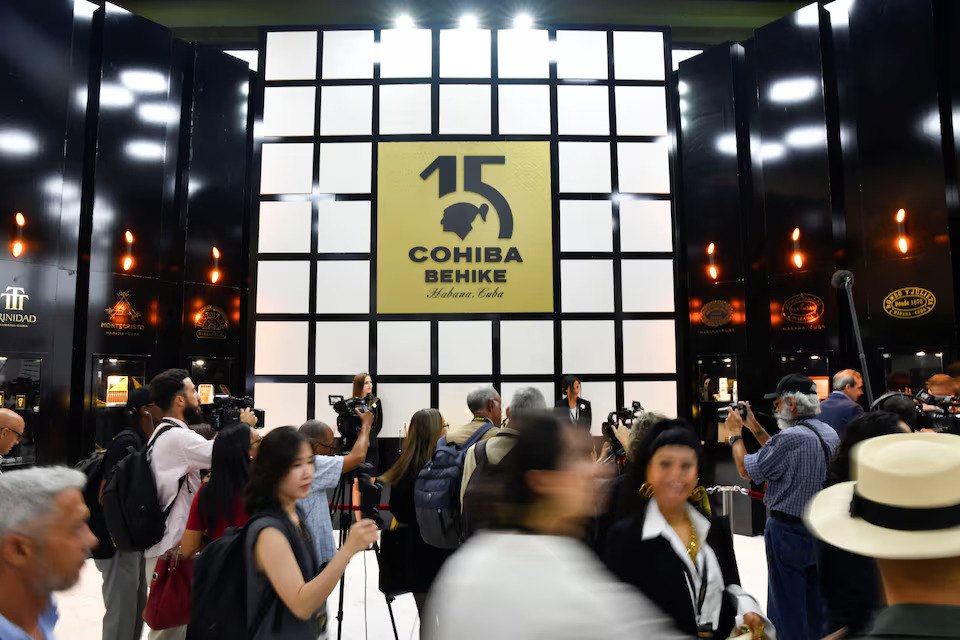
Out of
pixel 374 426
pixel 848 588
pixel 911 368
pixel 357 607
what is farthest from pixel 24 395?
pixel 911 368

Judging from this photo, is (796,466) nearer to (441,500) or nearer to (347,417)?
(441,500)

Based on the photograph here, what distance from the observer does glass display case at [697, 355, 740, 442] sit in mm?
8953

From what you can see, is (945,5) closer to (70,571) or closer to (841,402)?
(841,402)

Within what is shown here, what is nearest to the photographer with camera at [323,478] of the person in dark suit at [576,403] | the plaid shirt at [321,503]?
the plaid shirt at [321,503]

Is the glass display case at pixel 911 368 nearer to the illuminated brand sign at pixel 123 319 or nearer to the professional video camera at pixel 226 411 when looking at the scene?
the professional video camera at pixel 226 411

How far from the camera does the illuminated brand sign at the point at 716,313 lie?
29.6 ft

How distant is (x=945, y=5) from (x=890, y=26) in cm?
55

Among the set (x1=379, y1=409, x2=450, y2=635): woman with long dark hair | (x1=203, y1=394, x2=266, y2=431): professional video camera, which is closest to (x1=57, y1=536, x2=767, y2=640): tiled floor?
(x1=379, y1=409, x2=450, y2=635): woman with long dark hair

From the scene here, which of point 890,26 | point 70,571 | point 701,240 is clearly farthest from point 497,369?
point 70,571

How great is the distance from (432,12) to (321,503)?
902 centimetres

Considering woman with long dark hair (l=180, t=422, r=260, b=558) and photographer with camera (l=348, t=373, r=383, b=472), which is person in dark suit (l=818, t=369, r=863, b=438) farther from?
photographer with camera (l=348, t=373, r=383, b=472)

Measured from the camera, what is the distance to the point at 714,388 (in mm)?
9188

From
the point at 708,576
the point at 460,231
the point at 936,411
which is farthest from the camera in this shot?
the point at 460,231

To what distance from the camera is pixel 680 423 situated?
2.66 meters
